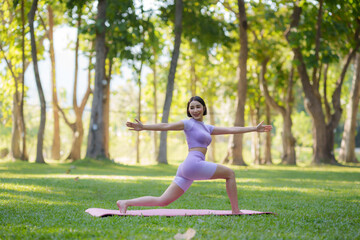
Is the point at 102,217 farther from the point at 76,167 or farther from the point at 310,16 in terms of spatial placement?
the point at 310,16

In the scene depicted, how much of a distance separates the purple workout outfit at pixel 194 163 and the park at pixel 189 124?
2 cm

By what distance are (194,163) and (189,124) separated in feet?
1.79

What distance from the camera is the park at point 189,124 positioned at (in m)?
5.89

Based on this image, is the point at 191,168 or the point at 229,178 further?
the point at 229,178

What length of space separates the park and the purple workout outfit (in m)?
0.02

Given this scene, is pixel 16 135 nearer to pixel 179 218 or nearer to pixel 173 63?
pixel 173 63

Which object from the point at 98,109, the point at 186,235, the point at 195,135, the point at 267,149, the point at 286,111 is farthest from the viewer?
the point at 267,149

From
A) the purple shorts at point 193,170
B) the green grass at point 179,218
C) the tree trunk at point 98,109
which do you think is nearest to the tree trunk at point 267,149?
the tree trunk at point 98,109

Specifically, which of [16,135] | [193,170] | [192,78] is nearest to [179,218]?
[193,170]

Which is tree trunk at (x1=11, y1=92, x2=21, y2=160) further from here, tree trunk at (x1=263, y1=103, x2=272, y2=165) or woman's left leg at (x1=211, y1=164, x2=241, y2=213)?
woman's left leg at (x1=211, y1=164, x2=241, y2=213)

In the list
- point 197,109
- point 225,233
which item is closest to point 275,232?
point 225,233

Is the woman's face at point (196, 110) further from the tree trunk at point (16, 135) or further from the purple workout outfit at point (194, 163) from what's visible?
the tree trunk at point (16, 135)

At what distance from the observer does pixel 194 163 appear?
598 cm

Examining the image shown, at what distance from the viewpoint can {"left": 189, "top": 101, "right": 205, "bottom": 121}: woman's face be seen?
6297 mm
